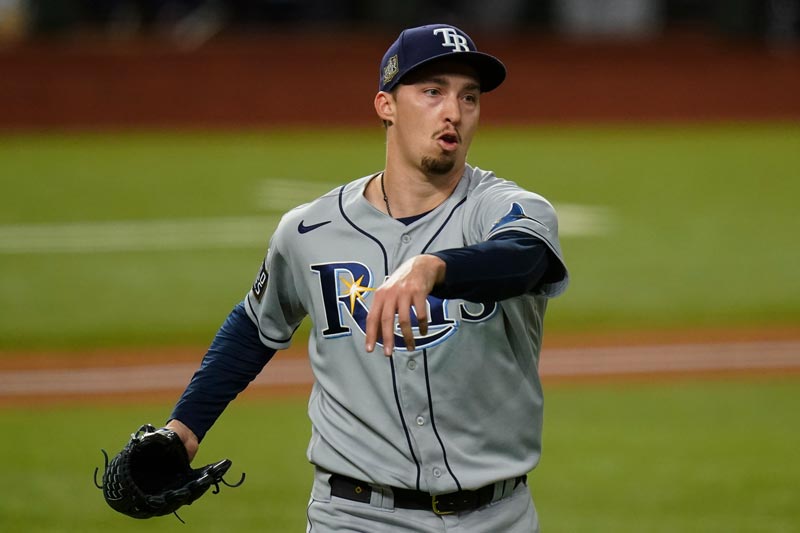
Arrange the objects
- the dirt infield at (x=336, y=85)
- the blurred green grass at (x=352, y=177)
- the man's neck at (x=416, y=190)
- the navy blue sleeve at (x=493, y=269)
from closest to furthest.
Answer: the navy blue sleeve at (x=493, y=269) → the man's neck at (x=416, y=190) → the blurred green grass at (x=352, y=177) → the dirt infield at (x=336, y=85)

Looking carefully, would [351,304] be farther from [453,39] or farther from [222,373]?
[453,39]

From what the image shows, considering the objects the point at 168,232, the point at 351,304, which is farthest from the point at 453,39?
the point at 168,232

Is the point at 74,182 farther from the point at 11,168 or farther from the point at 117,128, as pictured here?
the point at 117,128

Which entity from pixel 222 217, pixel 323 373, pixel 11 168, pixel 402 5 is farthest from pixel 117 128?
pixel 323 373

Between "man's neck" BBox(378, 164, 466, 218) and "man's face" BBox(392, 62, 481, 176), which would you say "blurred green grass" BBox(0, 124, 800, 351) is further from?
"man's face" BBox(392, 62, 481, 176)

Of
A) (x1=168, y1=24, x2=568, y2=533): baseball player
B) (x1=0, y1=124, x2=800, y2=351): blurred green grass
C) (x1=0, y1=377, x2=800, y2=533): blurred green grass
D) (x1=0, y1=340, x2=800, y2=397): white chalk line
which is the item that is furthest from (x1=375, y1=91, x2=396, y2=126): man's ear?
(x1=0, y1=124, x2=800, y2=351): blurred green grass

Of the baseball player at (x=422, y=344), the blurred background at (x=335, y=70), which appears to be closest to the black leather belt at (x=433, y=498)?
the baseball player at (x=422, y=344)

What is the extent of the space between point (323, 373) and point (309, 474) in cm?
354

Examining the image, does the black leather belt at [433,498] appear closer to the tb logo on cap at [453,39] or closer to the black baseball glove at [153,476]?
the black baseball glove at [153,476]

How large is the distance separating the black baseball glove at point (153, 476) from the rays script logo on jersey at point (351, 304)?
50 centimetres

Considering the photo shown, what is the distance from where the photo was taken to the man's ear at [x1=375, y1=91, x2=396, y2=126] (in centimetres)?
333

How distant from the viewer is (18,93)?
21.1 meters

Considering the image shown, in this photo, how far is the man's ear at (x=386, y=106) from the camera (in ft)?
10.9

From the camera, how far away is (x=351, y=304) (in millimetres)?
3240
